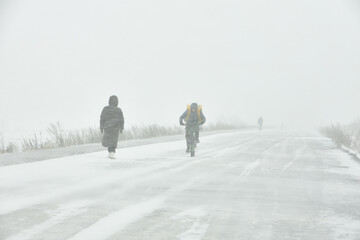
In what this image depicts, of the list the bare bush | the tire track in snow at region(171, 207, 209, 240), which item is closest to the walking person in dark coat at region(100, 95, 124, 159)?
the bare bush

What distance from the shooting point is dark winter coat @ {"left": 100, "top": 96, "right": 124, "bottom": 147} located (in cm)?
1288

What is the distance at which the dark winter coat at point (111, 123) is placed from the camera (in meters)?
12.9

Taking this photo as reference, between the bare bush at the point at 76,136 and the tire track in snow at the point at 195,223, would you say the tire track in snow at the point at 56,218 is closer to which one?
the tire track in snow at the point at 195,223

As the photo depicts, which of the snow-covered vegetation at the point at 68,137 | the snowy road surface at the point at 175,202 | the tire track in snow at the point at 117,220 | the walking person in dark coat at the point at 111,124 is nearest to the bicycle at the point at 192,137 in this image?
the walking person in dark coat at the point at 111,124

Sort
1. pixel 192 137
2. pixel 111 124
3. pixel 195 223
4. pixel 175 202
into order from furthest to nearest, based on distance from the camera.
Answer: pixel 192 137 → pixel 111 124 → pixel 175 202 → pixel 195 223

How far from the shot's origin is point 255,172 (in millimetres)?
10188

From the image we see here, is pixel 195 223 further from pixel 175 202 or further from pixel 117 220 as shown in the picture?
pixel 175 202

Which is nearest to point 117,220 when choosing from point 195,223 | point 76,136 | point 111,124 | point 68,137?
point 195,223

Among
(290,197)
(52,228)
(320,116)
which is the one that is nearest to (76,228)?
(52,228)

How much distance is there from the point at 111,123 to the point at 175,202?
6.78 metres

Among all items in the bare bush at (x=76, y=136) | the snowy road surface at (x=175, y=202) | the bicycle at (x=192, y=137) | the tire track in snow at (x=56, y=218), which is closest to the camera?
the tire track in snow at (x=56, y=218)

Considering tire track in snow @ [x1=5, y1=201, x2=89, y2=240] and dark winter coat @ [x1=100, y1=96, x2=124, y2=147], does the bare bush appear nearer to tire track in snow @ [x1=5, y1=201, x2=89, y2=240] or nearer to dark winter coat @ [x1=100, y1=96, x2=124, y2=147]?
dark winter coat @ [x1=100, y1=96, x2=124, y2=147]

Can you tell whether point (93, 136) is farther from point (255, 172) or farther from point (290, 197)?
point (290, 197)

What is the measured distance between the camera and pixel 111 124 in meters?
12.9
